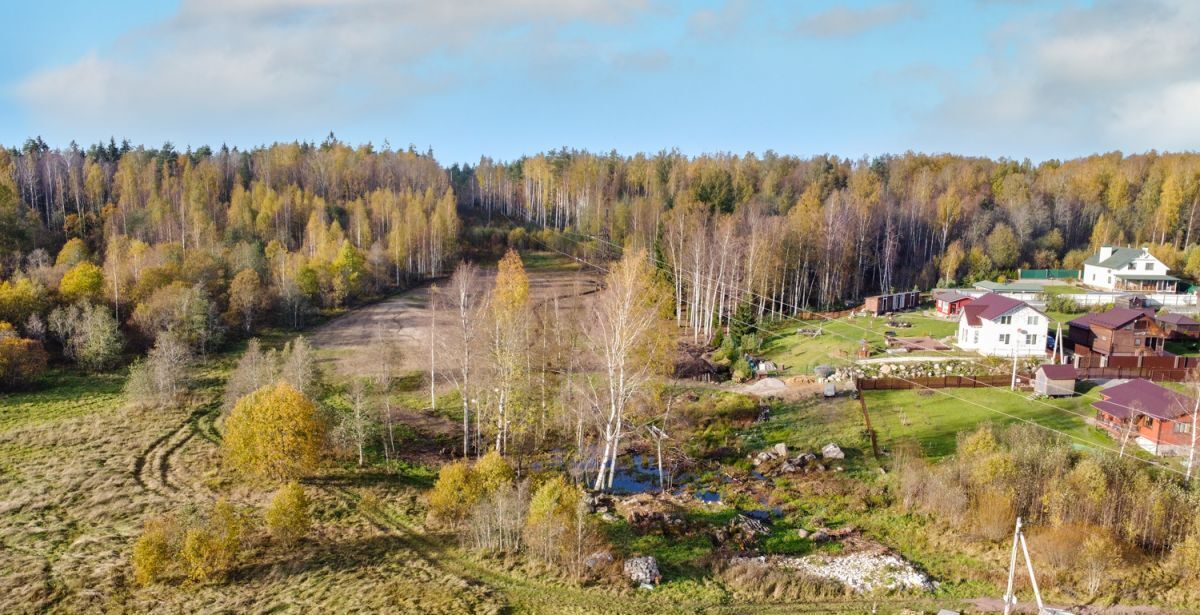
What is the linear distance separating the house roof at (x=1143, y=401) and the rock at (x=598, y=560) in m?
23.4

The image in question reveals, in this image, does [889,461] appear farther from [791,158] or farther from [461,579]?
[791,158]

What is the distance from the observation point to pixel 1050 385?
3712 cm

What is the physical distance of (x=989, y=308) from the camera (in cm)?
4644

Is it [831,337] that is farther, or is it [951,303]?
[951,303]

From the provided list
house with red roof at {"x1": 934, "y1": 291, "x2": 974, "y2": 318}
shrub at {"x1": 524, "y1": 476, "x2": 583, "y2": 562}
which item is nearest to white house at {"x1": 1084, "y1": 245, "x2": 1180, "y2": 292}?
house with red roof at {"x1": 934, "y1": 291, "x2": 974, "y2": 318}

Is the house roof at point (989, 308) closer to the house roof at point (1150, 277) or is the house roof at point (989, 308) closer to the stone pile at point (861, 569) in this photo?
the stone pile at point (861, 569)

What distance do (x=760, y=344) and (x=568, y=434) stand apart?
73.7 ft

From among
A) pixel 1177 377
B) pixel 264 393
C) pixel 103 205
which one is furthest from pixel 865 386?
pixel 103 205

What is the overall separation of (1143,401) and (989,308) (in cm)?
1623

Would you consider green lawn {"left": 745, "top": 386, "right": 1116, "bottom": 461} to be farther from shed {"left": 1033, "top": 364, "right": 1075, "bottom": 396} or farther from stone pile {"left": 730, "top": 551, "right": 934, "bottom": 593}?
stone pile {"left": 730, "top": 551, "right": 934, "bottom": 593}

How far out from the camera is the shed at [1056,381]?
3706cm

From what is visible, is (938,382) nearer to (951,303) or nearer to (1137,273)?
(951,303)

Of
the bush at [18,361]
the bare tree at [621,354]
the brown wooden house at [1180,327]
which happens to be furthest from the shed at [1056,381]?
the bush at [18,361]

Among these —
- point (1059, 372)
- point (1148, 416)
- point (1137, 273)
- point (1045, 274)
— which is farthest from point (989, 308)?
point (1045, 274)
